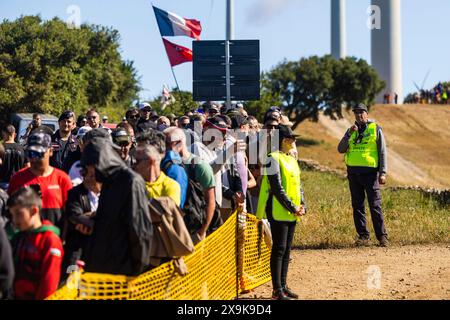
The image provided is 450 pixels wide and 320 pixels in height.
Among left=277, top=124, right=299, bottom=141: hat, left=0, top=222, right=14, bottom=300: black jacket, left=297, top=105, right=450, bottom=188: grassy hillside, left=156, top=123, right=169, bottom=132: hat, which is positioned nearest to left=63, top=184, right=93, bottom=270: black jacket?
left=0, top=222, right=14, bottom=300: black jacket

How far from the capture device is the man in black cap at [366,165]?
14.3 m

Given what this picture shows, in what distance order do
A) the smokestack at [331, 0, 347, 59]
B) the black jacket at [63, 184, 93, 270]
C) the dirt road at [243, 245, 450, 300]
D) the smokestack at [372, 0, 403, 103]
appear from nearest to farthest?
the black jacket at [63, 184, 93, 270] → the dirt road at [243, 245, 450, 300] → the smokestack at [331, 0, 347, 59] → the smokestack at [372, 0, 403, 103]

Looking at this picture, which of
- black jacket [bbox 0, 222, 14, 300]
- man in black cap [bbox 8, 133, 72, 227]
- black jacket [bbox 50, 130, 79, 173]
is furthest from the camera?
black jacket [bbox 50, 130, 79, 173]

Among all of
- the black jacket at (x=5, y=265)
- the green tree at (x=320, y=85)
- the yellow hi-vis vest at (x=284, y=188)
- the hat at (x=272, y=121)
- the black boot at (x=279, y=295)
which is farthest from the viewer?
the green tree at (x=320, y=85)

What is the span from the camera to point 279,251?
1018cm

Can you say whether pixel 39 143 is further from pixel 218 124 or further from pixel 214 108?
pixel 214 108

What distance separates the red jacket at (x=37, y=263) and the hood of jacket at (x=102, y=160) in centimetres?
85

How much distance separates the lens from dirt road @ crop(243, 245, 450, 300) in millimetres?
10625

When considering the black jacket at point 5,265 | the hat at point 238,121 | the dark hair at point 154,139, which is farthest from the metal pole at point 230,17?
the black jacket at point 5,265

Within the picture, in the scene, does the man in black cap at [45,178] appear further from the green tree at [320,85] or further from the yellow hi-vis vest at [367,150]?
the green tree at [320,85]

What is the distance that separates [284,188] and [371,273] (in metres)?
2.32

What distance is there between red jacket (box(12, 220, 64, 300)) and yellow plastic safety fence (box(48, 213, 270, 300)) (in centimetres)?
12

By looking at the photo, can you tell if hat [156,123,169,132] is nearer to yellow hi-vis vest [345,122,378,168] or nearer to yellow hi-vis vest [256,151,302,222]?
yellow hi-vis vest [345,122,378,168]

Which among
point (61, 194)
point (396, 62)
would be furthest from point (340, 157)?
point (61, 194)
